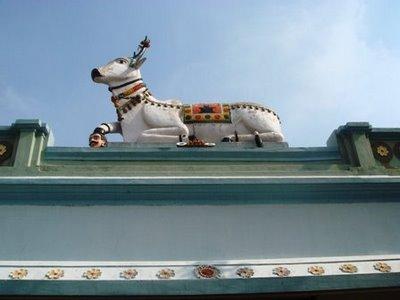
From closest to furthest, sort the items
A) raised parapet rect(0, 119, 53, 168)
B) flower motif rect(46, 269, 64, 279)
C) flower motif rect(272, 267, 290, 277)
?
flower motif rect(46, 269, 64, 279), flower motif rect(272, 267, 290, 277), raised parapet rect(0, 119, 53, 168)

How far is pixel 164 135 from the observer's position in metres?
7.20

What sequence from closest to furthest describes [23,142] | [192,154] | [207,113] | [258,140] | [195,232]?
[195,232] → [23,142] → [192,154] → [258,140] → [207,113]

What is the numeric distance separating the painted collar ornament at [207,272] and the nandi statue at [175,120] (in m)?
2.15

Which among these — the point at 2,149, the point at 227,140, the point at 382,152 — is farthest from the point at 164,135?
the point at 382,152

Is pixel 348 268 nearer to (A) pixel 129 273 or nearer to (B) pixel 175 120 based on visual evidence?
(A) pixel 129 273

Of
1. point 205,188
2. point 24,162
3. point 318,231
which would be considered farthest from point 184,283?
point 24,162

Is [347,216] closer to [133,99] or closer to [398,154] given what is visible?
[398,154]

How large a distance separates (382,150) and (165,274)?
3299mm

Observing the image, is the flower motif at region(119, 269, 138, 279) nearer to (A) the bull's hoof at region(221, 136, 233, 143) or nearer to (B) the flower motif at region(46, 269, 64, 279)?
(B) the flower motif at region(46, 269, 64, 279)

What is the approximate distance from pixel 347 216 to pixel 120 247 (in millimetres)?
2530

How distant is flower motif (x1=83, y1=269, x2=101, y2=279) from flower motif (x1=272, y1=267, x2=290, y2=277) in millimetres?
1710

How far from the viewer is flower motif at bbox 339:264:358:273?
211 inches

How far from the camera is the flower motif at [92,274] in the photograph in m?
5.12

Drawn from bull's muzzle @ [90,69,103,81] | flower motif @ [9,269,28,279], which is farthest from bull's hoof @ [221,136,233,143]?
flower motif @ [9,269,28,279]
